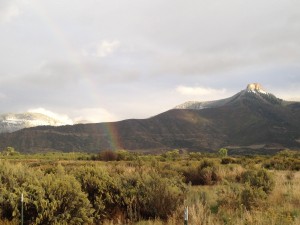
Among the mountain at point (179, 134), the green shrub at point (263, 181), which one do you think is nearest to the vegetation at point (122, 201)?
the green shrub at point (263, 181)

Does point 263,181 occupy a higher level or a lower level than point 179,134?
lower

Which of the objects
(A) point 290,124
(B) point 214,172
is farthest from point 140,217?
(A) point 290,124

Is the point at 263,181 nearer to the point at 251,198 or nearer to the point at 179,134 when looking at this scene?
the point at 251,198

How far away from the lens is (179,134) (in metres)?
144

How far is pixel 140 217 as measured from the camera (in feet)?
36.5

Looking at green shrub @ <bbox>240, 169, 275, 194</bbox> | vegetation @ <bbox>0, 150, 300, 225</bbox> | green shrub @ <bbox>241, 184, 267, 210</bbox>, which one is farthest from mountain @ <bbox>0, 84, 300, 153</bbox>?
vegetation @ <bbox>0, 150, 300, 225</bbox>

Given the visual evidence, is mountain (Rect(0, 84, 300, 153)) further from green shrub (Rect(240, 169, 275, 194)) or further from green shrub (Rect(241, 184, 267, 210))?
green shrub (Rect(241, 184, 267, 210))

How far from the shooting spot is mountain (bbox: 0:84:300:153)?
132m

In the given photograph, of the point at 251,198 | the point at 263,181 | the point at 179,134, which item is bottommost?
the point at 251,198

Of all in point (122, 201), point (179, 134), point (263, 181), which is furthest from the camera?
point (179, 134)

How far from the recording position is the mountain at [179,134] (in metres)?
132

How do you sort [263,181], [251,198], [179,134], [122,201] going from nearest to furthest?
[122,201], [251,198], [263,181], [179,134]

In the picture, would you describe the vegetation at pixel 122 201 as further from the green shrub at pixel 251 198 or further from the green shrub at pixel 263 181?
the green shrub at pixel 263 181

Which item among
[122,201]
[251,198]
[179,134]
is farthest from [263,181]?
[179,134]
